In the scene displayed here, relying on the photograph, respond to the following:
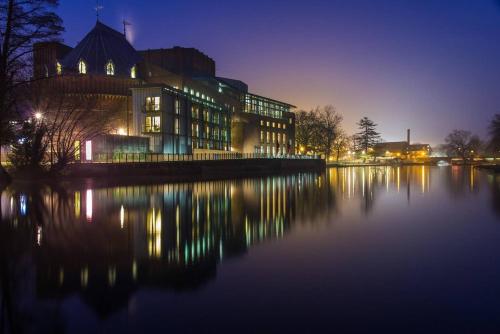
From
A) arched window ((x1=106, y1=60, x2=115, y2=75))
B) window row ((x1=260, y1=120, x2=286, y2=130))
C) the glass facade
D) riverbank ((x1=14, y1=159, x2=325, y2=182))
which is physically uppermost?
arched window ((x1=106, y1=60, x2=115, y2=75))

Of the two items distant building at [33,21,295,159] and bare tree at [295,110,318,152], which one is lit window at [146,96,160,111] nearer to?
distant building at [33,21,295,159]

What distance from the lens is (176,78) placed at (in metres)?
65.5

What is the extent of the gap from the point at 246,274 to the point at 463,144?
18082 cm

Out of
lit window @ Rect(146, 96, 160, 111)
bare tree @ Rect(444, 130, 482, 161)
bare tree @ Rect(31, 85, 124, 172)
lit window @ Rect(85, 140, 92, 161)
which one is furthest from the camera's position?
bare tree @ Rect(444, 130, 482, 161)

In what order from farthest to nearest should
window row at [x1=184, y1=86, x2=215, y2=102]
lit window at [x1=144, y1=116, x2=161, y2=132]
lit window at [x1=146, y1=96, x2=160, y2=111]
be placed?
window row at [x1=184, y1=86, x2=215, y2=102] < lit window at [x1=146, y1=96, x2=160, y2=111] < lit window at [x1=144, y1=116, x2=161, y2=132]

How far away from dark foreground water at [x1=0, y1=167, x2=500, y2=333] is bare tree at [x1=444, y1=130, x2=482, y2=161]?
169 metres

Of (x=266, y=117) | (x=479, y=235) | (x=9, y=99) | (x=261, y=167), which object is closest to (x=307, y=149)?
(x=266, y=117)

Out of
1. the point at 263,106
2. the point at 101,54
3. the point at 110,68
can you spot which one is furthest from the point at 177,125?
the point at 263,106

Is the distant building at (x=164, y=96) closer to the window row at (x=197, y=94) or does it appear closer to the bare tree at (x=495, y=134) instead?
the window row at (x=197, y=94)

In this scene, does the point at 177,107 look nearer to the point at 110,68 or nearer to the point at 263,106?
the point at 110,68

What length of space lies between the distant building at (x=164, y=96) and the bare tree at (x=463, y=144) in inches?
4078

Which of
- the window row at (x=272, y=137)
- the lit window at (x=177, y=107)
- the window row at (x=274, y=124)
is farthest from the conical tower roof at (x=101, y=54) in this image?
the window row at (x=272, y=137)

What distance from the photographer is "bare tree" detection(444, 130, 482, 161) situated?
16400cm

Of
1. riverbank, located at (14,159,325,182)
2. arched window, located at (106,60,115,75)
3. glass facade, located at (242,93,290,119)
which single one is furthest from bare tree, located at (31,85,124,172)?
glass facade, located at (242,93,290,119)
